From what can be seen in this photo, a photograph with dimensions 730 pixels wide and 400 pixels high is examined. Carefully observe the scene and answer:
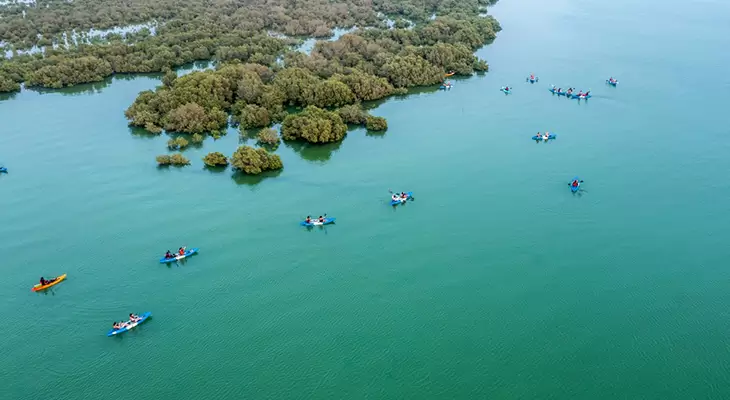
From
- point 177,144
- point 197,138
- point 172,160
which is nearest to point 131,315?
point 172,160

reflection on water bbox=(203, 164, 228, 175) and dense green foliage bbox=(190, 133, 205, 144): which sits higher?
dense green foliage bbox=(190, 133, 205, 144)

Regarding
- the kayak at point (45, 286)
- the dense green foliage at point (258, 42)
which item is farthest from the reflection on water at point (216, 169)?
the kayak at point (45, 286)

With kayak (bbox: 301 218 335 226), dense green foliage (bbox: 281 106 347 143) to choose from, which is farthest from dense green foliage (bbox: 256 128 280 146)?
kayak (bbox: 301 218 335 226)

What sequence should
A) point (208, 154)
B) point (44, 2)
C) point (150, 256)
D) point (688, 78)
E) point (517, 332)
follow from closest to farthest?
point (517, 332) → point (150, 256) → point (208, 154) → point (688, 78) → point (44, 2)

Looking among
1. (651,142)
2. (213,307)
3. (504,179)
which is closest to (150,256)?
(213,307)

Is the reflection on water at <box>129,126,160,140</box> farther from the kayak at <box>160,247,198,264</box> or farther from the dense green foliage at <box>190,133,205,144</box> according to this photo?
the kayak at <box>160,247,198,264</box>

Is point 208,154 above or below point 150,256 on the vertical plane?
above

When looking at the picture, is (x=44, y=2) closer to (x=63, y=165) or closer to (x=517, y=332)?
(x=63, y=165)
